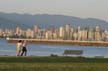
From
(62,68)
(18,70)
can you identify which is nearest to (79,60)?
(62,68)

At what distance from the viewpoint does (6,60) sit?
105ft

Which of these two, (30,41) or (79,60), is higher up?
(79,60)

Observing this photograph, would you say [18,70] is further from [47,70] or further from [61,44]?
[61,44]

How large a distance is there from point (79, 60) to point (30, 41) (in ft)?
483

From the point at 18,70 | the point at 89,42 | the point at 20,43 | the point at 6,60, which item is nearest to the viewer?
the point at 18,70

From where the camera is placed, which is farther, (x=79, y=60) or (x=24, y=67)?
(x=79, y=60)

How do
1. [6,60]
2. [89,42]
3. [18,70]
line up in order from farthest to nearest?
[89,42]
[6,60]
[18,70]

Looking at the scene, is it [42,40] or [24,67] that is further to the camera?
[42,40]

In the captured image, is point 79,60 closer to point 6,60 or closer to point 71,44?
point 6,60

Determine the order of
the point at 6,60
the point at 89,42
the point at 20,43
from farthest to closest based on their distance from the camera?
the point at 89,42, the point at 20,43, the point at 6,60

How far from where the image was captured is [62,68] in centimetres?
2642

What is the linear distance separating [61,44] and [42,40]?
7.27m

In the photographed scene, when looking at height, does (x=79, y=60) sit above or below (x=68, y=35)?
above

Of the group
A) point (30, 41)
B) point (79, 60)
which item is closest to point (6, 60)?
point (79, 60)
